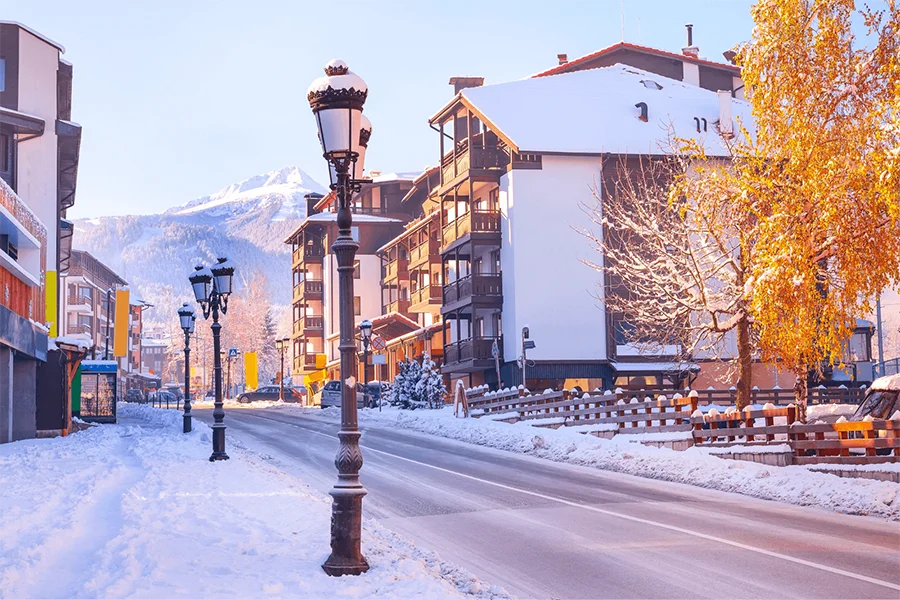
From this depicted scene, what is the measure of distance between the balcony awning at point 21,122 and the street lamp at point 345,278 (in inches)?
1746

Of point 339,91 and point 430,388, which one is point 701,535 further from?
point 430,388

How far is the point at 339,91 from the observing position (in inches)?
380

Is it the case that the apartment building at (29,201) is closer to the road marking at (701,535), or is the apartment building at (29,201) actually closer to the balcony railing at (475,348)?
the balcony railing at (475,348)

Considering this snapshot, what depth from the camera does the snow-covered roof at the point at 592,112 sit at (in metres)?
48.7

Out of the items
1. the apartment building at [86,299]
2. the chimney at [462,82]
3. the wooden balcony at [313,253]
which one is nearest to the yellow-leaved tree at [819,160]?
the chimney at [462,82]

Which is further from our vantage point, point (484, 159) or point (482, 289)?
point (482, 289)

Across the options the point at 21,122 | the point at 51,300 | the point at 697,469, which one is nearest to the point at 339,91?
the point at 697,469

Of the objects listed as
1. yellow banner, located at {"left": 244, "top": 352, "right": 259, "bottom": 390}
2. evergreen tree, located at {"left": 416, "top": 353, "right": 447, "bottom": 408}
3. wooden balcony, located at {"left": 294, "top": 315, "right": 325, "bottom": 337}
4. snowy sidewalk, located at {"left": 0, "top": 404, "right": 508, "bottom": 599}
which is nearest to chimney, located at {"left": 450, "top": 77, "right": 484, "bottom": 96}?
evergreen tree, located at {"left": 416, "top": 353, "right": 447, "bottom": 408}

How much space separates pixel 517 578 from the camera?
959 centimetres

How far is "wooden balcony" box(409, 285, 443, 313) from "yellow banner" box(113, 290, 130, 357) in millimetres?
18406

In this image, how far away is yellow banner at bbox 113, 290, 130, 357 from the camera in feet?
220

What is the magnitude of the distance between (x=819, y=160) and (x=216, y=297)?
14.6 m

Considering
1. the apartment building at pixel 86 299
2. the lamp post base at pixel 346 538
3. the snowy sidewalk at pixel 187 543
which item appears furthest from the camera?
the apartment building at pixel 86 299

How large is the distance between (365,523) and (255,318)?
143062mm
